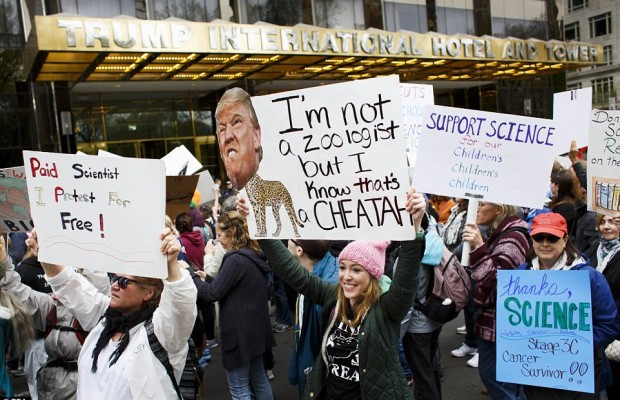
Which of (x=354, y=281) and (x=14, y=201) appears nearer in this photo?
(x=354, y=281)

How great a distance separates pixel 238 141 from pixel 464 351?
4.54m

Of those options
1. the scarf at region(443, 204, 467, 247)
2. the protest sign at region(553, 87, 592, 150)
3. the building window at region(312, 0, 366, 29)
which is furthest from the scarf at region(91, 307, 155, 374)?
the building window at region(312, 0, 366, 29)

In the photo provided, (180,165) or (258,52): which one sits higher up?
(258,52)

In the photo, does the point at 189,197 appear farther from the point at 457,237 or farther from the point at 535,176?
the point at 535,176

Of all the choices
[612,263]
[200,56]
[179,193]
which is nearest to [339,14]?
[200,56]

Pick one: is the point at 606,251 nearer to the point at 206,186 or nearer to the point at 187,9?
the point at 206,186

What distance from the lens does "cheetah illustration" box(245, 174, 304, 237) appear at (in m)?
3.04

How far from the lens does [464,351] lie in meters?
6.38

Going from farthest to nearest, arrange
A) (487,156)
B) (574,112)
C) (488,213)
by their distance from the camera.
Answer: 1. (574,112)
2. (488,213)
3. (487,156)

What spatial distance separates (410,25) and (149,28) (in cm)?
1283

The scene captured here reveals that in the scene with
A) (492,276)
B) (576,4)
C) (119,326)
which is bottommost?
(492,276)

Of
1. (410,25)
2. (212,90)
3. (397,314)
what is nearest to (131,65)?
(212,90)

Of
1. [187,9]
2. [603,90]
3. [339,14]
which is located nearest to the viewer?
[187,9]

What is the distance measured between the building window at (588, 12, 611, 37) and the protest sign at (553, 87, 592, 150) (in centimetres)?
5829
